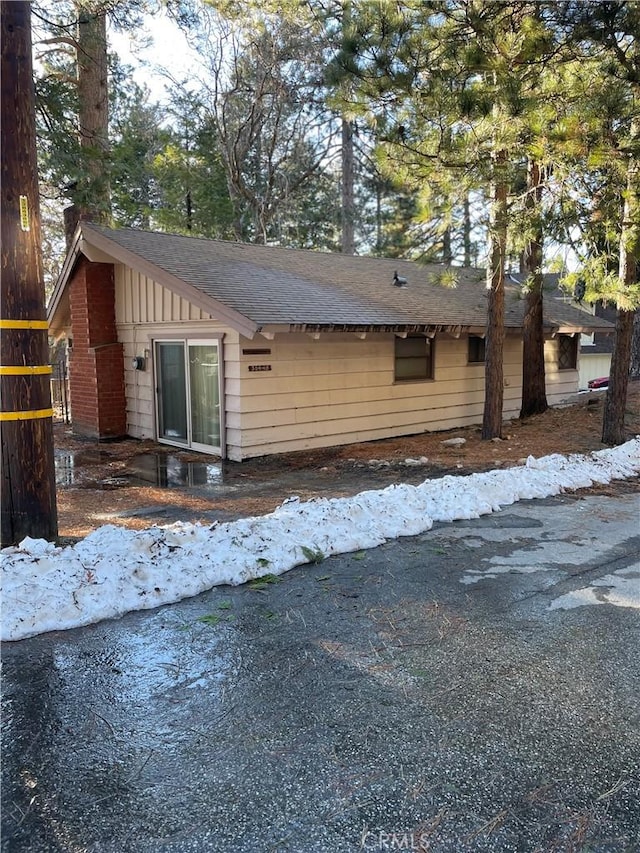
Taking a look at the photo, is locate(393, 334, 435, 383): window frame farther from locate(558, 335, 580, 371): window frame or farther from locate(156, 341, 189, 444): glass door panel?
locate(558, 335, 580, 371): window frame

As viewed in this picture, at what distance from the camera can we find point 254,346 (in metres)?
9.08

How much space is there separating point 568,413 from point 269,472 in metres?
6.64

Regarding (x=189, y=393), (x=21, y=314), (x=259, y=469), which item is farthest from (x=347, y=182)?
(x=21, y=314)

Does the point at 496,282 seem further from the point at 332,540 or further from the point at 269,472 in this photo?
the point at 332,540

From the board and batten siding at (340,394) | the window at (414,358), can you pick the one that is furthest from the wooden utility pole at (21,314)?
the window at (414,358)

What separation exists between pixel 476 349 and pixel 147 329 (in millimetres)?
6452

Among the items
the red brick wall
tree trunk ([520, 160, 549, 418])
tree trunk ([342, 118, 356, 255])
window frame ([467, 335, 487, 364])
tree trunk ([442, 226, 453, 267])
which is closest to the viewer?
tree trunk ([442, 226, 453, 267])

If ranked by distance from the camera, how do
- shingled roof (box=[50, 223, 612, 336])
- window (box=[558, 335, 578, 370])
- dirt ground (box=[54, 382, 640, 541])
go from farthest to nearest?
window (box=[558, 335, 578, 370])
shingled roof (box=[50, 223, 612, 336])
dirt ground (box=[54, 382, 640, 541])

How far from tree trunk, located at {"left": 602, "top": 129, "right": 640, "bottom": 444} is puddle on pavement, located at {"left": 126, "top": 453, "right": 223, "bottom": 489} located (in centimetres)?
577

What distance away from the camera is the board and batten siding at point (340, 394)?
9273 millimetres

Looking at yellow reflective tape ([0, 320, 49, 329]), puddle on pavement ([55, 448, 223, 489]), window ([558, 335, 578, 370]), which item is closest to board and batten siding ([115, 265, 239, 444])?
puddle on pavement ([55, 448, 223, 489])

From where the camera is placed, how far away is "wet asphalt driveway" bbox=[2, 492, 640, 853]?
7.04 feet

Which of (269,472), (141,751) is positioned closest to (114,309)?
(269,472)

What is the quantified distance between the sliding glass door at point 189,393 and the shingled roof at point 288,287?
102 centimetres
